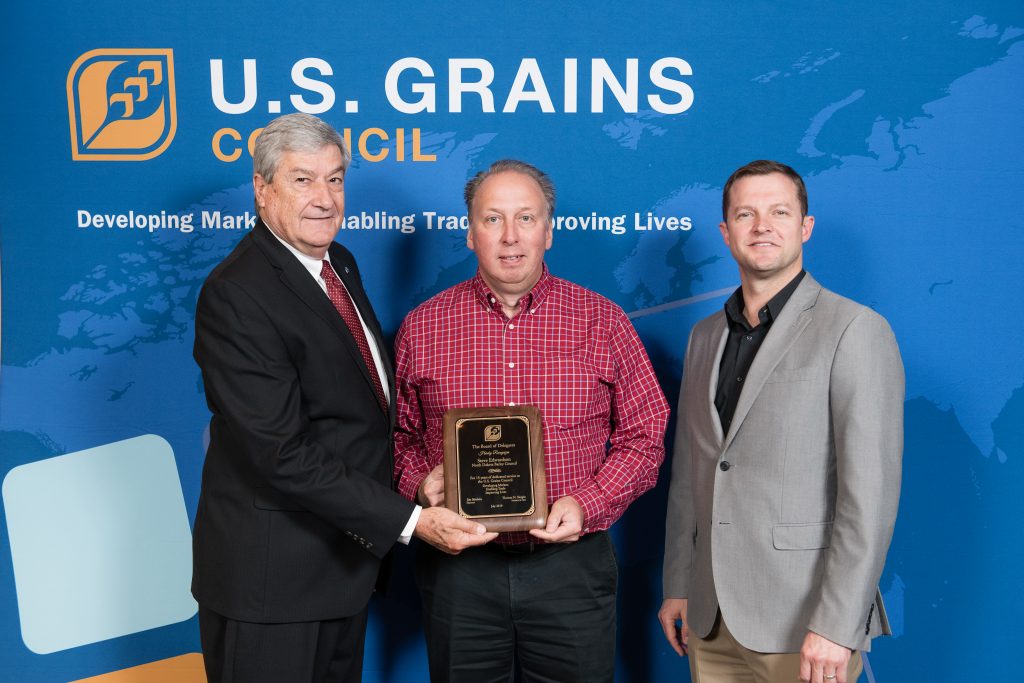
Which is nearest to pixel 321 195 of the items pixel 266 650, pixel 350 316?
pixel 350 316

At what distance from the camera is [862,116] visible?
2582 mm

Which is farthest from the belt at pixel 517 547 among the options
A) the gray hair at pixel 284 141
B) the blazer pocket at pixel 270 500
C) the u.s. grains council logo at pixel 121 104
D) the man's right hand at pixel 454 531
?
the u.s. grains council logo at pixel 121 104

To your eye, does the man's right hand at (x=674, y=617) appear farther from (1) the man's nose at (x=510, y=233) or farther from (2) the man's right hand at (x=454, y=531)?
(1) the man's nose at (x=510, y=233)

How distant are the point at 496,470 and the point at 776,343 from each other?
70 centimetres

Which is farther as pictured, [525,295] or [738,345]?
[525,295]

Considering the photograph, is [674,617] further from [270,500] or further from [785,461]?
[270,500]

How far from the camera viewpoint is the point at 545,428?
211 centimetres

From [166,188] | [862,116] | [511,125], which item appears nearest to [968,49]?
[862,116]

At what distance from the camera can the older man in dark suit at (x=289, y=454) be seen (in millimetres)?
1791

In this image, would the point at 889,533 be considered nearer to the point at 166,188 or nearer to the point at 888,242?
the point at 888,242

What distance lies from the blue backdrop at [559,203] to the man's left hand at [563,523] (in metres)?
0.79

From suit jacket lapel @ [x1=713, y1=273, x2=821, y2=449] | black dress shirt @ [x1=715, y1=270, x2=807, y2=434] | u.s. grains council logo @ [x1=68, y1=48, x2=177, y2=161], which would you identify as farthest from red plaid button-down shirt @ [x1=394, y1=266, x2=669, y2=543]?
u.s. grains council logo @ [x1=68, y1=48, x2=177, y2=161]

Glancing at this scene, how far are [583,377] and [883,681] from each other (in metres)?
1.59

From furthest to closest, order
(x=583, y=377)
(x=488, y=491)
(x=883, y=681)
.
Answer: (x=883, y=681)
(x=583, y=377)
(x=488, y=491)
